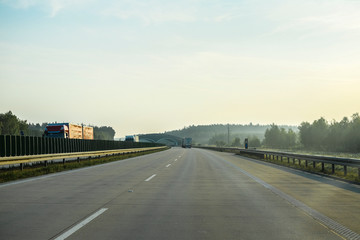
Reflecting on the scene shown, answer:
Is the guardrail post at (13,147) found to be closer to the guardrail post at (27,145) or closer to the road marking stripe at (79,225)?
the guardrail post at (27,145)

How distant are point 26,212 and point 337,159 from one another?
13.0 meters

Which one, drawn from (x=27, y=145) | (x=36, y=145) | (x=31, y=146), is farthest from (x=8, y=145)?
(x=36, y=145)

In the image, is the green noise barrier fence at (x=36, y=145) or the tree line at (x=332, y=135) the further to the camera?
the tree line at (x=332, y=135)

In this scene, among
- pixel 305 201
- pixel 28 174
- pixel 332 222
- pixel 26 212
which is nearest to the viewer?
pixel 332 222

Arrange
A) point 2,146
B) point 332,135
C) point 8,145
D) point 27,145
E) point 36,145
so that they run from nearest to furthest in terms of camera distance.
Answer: point 2,146 → point 8,145 → point 27,145 → point 36,145 → point 332,135

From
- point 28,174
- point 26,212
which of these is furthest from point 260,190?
point 28,174

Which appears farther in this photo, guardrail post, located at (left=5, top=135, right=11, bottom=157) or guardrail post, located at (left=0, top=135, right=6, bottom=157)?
guardrail post, located at (left=5, top=135, right=11, bottom=157)

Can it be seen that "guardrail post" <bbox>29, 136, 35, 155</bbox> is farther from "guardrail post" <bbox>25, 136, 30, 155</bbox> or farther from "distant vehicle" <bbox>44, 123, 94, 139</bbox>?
"distant vehicle" <bbox>44, 123, 94, 139</bbox>

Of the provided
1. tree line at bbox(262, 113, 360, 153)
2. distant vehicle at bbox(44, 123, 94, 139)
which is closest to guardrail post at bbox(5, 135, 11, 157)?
distant vehicle at bbox(44, 123, 94, 139)

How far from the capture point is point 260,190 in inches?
408

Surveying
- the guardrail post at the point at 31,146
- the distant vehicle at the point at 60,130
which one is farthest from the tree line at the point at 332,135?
the guardrail post at the point at 31,146

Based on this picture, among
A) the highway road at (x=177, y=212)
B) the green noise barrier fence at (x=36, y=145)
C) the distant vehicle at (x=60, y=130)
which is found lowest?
the highway road at (x=177, y=212)

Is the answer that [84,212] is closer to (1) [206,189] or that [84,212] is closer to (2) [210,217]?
(2) [210,217]

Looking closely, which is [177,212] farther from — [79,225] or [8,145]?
[8,145]
